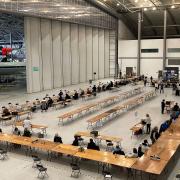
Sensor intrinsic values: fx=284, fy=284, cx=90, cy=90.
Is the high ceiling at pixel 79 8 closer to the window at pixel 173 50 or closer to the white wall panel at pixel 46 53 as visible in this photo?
the white wall panel at pixel 46 53

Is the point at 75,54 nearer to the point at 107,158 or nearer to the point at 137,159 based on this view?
the point at 107,158

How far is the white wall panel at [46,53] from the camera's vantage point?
37.6 m

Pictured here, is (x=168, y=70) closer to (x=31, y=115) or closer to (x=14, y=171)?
(x=31, y=115)

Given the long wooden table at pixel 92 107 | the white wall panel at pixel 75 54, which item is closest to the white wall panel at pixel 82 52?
the white wall panel at pixel 75 54

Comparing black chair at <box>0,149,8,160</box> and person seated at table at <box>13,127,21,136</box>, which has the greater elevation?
person seated at table at <box>13,127,21,136</box>

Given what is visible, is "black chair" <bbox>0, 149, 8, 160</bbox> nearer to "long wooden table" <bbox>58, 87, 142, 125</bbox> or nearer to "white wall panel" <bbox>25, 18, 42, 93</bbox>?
"long wooden table" <bbox>58, 87, 142, 125</bbox>

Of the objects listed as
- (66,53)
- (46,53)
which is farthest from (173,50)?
(46,53)

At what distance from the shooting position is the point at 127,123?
20156mm

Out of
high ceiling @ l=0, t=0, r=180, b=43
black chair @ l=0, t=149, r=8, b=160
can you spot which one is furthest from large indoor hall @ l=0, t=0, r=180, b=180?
high ceiling @ l=0, t=0, r=180, b=43

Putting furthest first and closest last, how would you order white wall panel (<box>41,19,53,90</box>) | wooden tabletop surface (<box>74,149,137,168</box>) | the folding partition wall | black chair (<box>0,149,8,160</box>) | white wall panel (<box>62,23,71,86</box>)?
white wall panel (<box>62,23,71,86</box>), white wall panel (<box>41,19,53,90</box>), the folding partition wall, black chair (<box>0,149,8,160</box>), wooden tabletop surface (<box>74,149,137,168</box>)

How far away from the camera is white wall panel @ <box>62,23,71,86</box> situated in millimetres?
41844

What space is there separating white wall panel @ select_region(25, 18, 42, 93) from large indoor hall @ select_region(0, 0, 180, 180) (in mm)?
119

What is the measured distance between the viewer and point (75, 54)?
44812 millimetres

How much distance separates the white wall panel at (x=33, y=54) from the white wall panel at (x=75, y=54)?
8.16 m
